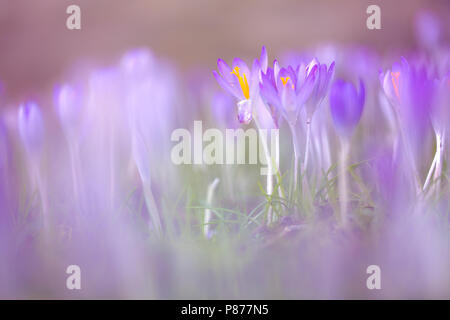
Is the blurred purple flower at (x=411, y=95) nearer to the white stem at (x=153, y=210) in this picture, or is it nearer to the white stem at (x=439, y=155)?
the white stem at (x=439, y=155)

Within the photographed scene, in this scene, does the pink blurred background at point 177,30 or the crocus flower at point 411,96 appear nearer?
the crocus flower at point 411,96

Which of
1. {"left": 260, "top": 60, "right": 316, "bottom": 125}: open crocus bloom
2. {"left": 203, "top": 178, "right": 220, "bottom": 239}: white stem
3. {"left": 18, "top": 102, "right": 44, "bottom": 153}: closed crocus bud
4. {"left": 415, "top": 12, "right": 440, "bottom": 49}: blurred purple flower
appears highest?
{"left": 415, "top": 12, "right": 440, "bottom": 49}: blurred purple flower

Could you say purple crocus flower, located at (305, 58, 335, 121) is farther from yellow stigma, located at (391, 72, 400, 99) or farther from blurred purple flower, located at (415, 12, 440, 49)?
blurred purple flower, located at (415, 12, 440, 49)

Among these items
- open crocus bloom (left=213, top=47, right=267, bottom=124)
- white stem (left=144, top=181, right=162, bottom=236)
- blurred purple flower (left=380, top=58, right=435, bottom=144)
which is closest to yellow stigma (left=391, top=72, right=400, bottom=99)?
blurred purple flower (left=380, top=58, right=435, bottom=144)

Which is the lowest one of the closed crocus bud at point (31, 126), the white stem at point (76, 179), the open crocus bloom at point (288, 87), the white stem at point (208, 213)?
the white stem at point (208, 213)

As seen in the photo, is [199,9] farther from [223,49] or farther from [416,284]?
[416,284]

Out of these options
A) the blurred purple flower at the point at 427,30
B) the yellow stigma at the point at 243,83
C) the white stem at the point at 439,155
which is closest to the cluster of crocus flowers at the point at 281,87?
the yellow stigma at the point at 243,83

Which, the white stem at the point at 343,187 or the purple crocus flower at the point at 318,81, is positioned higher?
the purple crocus flower at the point at 318,81
